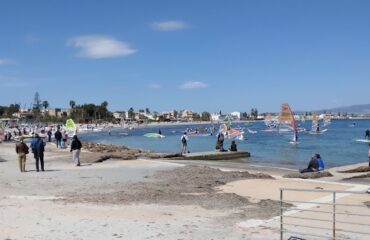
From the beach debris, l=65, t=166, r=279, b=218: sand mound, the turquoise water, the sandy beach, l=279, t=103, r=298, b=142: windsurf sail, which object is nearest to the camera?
the sandy beach

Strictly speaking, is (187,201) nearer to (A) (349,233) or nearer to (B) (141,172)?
(A) (349,233)

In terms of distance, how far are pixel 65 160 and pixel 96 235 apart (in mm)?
19803

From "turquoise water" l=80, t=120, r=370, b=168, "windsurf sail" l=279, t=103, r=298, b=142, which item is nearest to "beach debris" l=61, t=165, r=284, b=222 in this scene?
"turquoise water" l=80, t=120, r=370, b=168

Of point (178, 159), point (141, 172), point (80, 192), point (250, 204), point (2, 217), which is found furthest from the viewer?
point (178, 159)

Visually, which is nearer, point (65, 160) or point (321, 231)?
point (321, 231)

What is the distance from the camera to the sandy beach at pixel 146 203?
10.3 m

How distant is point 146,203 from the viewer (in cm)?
1366

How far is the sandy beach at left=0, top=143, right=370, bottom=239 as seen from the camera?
10270 mm

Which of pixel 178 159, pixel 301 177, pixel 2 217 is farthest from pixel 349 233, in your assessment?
pixel 178 159

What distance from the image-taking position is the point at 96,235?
9.84m

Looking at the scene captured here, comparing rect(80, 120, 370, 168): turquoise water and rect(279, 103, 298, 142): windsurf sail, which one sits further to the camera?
rect(279, 103, 298, 142): windsurf sail

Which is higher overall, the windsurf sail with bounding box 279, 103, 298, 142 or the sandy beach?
the windsurf sail with bounding box 279, 103, 298, 142

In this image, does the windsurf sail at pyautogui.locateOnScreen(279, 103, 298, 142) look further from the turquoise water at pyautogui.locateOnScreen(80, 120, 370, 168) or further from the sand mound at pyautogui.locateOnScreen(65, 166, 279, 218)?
the sand mound at pyautogui.locateOnScreen(65, 166, 279, 218)

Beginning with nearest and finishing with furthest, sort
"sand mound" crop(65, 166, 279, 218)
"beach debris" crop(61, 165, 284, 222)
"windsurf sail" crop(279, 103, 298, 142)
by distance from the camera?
"beach debris" crop(61, 165, 284, 222), "sand mound" crop(65, 166, 279, 218), "windsurf sail" crop(279, 103, 298, 142)
